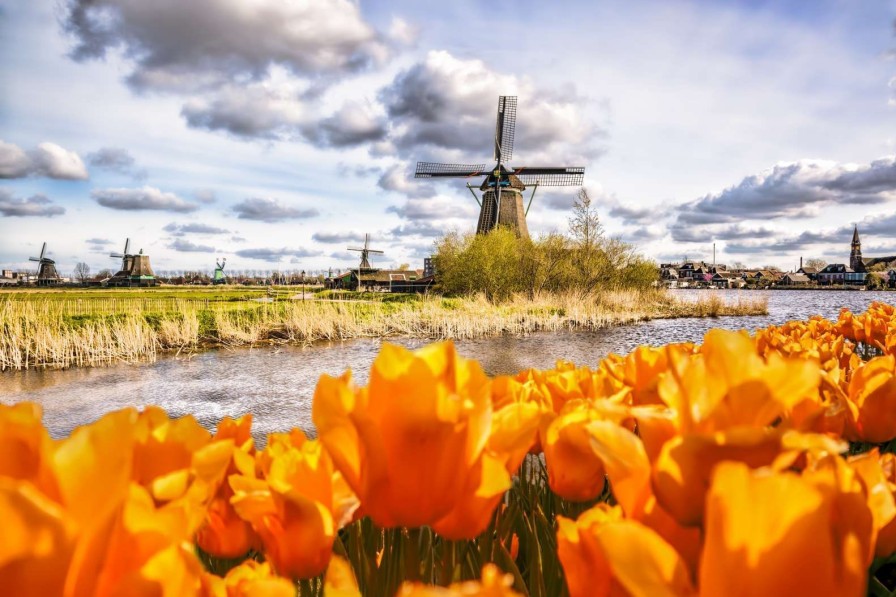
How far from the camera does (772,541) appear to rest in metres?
0.40

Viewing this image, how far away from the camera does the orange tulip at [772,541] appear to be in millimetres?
381

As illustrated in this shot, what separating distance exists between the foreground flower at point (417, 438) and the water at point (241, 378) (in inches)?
302

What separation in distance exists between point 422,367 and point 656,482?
0.86 feet

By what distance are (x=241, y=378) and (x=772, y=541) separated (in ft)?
44.9

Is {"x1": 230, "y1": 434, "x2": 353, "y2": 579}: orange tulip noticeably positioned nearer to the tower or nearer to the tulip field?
the tulip field

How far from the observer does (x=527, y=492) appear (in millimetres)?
1672

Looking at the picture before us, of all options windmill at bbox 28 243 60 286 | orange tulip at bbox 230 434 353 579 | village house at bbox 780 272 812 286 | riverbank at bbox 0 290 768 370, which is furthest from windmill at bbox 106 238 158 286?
village house at bbox 780 272 812 286

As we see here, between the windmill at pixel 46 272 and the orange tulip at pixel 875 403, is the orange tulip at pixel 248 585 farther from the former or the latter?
→ the windmill at pixel 46 272

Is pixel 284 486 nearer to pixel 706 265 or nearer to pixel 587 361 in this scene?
pixel 587 361

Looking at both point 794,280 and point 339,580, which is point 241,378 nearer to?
point 339,580

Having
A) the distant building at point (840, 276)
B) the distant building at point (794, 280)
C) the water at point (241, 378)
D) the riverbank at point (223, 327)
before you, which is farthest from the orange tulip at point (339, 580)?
the distant building at point (794, 280)

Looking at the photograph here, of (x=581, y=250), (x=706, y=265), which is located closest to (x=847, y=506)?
(x=581, y=250)

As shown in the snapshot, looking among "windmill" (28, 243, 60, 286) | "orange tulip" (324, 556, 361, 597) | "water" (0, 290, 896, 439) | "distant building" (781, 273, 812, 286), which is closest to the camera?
"orange tulip" (324, 556, 361, 597)

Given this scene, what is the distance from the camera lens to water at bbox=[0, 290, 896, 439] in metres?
9.84
